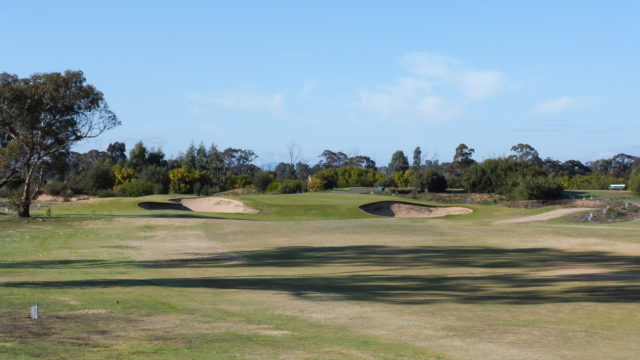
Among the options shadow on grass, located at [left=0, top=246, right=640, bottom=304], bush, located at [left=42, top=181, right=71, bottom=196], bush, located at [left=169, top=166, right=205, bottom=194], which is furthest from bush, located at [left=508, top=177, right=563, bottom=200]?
bush, located at [left=42, top=181, right=71, bottom=196]

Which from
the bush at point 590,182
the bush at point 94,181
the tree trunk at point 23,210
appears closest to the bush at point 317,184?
the bush at point 94,181

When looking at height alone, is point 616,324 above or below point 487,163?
below

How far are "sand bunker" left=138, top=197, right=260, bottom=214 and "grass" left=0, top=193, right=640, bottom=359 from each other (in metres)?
26.7

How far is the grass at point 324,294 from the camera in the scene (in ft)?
37.3

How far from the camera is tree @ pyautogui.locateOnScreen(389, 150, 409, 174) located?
13575cm

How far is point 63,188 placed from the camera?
88.9m

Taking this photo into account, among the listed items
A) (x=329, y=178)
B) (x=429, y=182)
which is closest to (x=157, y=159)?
(x=329, y=178)

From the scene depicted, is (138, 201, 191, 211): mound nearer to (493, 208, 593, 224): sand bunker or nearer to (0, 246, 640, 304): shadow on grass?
(493, 208, 593, 224): sand bunker

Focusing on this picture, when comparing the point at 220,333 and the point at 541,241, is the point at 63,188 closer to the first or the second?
the point at 541,241

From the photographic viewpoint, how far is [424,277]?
2195 cm

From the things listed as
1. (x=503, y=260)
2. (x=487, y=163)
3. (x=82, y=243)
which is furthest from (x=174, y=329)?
(x=487, y=163)

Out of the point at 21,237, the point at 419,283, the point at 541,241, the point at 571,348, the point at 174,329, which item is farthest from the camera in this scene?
the point at 21,237

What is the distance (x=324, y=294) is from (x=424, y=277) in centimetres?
477

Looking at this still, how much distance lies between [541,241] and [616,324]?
61.9 feet
